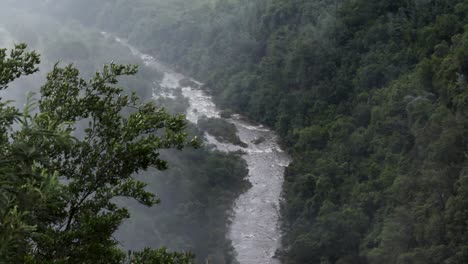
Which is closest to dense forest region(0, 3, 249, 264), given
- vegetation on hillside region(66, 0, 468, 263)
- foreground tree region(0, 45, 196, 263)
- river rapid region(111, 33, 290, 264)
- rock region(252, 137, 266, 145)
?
foreground tree region(0, 45, 196, 263)

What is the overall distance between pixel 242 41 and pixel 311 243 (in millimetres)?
29604

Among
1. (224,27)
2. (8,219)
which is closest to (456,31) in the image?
(224,27)

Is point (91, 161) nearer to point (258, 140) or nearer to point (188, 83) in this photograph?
point (258, 140)

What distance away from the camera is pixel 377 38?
41094 mm

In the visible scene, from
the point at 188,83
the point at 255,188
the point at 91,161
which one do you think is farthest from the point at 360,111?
the point at 91,161

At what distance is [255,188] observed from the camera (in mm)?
37219

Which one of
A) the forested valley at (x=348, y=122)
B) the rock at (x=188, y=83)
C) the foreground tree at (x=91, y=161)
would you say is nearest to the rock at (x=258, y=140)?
the forested valley at (x=348, y=122)

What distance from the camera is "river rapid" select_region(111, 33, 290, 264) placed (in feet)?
102

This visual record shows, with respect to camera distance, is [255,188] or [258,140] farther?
[258,140]

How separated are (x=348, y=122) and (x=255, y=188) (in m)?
6.46

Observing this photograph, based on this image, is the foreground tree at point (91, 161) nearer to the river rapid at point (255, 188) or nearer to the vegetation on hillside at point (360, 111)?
the vegetation on hillside at point (360, 111)

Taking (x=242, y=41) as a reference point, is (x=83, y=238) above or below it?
below

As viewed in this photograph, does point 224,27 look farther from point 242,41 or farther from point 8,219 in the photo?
point 8,219

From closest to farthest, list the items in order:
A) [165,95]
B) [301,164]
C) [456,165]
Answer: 1. [456,165]
2. [301,164]
3. [165,95]
